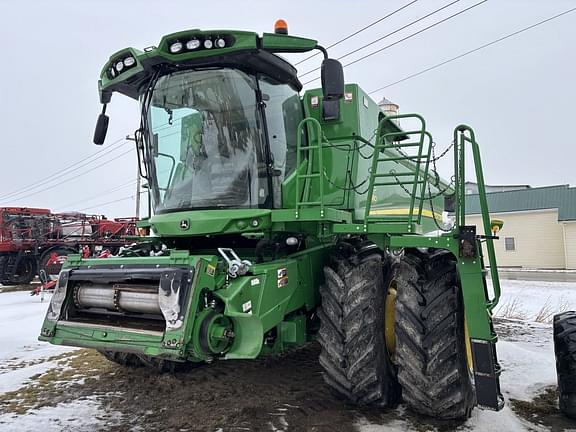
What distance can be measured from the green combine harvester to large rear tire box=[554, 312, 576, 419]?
73 centimetres

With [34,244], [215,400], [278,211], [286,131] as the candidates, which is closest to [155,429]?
[215,400]

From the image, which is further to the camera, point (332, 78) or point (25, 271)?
point (25, 271)

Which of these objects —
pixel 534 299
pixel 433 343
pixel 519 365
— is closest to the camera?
pixel 433 343

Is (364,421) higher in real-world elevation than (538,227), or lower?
lower

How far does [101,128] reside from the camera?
5250mm

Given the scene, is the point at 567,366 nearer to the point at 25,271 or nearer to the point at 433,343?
the point at 433,343

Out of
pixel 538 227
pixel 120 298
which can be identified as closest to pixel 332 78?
pixel 120 298

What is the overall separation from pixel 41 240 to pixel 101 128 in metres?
15.0

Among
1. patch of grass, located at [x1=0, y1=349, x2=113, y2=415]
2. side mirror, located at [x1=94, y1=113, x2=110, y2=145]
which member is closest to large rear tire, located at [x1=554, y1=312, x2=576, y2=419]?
patch of grass, located at [x1=0, y1=349, x2=113, y2=415]

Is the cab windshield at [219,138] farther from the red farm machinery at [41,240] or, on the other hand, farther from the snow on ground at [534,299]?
the red farm machinery at [41,240]

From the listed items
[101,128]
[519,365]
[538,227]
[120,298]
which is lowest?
[519,365]

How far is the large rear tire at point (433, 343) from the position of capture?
364cm

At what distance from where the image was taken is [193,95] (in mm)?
4336

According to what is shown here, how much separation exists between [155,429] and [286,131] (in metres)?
2.89
